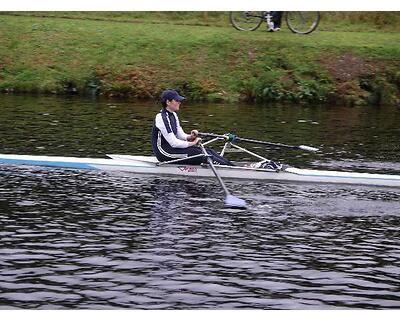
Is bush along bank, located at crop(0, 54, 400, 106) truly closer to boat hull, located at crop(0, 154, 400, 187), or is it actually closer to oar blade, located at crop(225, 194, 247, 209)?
boat hull, located at crop(0, 154, 400, 187)

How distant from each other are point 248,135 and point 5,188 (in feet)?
32.8

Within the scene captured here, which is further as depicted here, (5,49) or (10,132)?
(5,49)

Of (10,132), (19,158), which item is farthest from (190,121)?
(19,158)

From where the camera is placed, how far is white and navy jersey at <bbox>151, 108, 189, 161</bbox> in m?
18.2

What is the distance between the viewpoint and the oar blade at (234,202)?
15.8 meters

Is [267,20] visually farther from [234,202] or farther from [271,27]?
[234,202]

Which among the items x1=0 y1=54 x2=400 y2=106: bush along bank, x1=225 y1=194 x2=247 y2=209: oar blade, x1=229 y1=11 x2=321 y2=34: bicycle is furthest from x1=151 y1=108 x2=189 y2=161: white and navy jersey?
x1=229 y1=11 x2=321 y2=34: bicycle

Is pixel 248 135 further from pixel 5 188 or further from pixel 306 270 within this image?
pixel 306 270

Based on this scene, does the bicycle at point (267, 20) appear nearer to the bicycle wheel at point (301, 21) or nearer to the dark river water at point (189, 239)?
the bicycle wheel at point (301, 21)

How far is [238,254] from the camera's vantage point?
12.7m

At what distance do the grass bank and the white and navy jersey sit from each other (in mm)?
15446

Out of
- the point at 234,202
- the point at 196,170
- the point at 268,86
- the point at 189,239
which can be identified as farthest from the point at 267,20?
the point at 189,239

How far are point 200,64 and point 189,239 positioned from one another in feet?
72.7

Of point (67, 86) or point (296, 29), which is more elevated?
point (296, 29)
